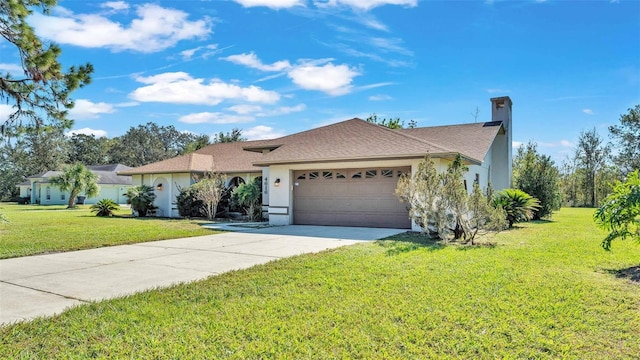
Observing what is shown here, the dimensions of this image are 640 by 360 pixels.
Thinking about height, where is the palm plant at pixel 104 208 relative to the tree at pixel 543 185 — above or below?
below

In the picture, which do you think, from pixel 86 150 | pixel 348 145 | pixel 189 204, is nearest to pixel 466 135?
pixel 348 145

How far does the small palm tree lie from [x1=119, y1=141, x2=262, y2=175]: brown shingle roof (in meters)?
0.96

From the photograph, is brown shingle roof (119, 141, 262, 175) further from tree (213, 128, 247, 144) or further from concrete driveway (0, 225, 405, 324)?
tree (213, 128, 247, 144)

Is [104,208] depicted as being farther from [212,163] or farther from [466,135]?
[466,135]

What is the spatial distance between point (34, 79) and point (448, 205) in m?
8.88

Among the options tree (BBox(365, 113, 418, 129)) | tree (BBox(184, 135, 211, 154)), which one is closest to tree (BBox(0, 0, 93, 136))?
tree (BBox(365, 113, 418, 129))

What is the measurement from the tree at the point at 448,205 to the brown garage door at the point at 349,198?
9.30ft

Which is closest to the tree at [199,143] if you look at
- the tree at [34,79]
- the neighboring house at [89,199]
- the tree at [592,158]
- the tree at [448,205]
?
the neighboring house at [89,199]

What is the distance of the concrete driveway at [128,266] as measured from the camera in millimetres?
5434

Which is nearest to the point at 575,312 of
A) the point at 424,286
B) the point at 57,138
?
the point at 424,286

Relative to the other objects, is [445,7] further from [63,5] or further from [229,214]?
[229,214]

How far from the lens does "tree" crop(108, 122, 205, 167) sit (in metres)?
61.5

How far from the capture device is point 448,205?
10281mm

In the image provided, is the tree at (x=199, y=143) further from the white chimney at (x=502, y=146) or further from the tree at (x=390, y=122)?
the white chimney at (x=502, y=146)
